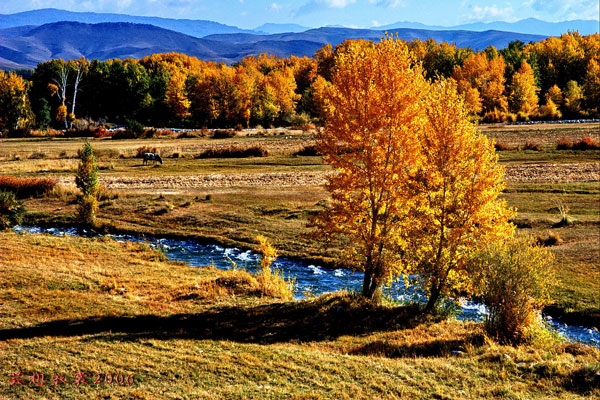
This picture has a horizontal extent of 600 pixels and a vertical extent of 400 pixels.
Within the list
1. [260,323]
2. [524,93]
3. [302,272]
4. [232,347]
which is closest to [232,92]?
[524,93]

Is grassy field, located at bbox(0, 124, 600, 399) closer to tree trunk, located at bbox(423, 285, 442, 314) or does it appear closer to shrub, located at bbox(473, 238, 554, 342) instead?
tree trunk, located at bbox(423, 285, 442, 314)

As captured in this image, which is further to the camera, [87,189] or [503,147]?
[503,147]

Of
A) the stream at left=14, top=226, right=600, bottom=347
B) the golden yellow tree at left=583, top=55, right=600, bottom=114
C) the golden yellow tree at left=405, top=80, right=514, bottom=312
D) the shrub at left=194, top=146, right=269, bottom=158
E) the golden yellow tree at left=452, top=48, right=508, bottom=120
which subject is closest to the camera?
the golden yellow tree at left=405, top=80, right=514, bottom=312

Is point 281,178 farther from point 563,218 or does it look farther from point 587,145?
point 587,145

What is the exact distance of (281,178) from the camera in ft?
172

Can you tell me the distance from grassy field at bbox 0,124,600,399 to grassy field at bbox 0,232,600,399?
0.06m

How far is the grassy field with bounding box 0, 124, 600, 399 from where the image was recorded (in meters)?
12.5

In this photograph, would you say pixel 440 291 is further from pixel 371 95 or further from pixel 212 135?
pixel 212 135

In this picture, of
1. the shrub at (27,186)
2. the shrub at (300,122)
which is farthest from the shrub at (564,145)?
the shrub at (27,186)

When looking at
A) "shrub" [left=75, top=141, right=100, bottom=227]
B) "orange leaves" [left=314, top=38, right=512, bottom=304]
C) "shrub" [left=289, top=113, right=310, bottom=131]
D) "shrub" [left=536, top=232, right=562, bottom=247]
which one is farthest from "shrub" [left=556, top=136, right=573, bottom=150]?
"shrub" [left=75, top=141, right=100, bottom=227]

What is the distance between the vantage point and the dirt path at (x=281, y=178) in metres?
47.9

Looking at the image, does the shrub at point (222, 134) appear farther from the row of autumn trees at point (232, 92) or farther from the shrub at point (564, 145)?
the shrub at point (564, 145)

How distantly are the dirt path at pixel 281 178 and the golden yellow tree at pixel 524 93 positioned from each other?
63469 millimetres

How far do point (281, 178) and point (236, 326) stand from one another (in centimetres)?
3526
